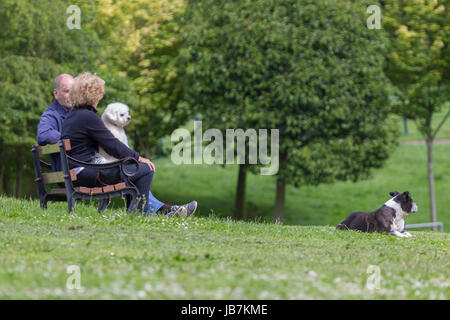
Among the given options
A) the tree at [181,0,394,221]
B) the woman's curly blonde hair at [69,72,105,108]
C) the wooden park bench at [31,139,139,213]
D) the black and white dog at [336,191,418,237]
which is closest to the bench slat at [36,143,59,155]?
A: the wooden park bench at [31,139,139,213]

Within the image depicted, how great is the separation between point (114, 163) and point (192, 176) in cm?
2379

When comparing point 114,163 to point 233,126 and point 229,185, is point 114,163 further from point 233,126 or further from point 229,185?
point 229,185

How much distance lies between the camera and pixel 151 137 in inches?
949

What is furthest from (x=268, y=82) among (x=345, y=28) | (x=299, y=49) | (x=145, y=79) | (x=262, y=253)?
(x=262, y=253)

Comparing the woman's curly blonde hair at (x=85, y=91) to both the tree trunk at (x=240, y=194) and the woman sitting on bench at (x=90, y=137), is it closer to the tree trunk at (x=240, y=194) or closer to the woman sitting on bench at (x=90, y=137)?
the woman sitting on bench at (x=90, y=137)

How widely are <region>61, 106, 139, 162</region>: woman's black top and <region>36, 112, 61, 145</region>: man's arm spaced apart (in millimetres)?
340

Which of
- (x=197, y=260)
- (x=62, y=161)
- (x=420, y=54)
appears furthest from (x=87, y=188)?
(x=420, y=54)

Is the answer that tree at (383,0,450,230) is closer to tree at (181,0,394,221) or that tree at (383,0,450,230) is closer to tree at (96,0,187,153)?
tree at (181,0,394,221)

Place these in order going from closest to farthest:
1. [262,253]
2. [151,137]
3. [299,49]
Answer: [262,253] → [299,49] → [151,137]

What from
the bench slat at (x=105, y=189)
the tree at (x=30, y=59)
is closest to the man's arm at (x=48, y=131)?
the bench slat at (x=105, y=189)

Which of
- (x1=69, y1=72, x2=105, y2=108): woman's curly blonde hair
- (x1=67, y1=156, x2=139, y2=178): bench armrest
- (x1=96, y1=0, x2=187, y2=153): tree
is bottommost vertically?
(x1=67, y1=156, x2=139, y2=178): bench armrest

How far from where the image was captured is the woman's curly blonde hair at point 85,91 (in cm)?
942

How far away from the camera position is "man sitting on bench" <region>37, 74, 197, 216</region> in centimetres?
991

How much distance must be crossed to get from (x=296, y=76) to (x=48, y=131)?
426 inches
